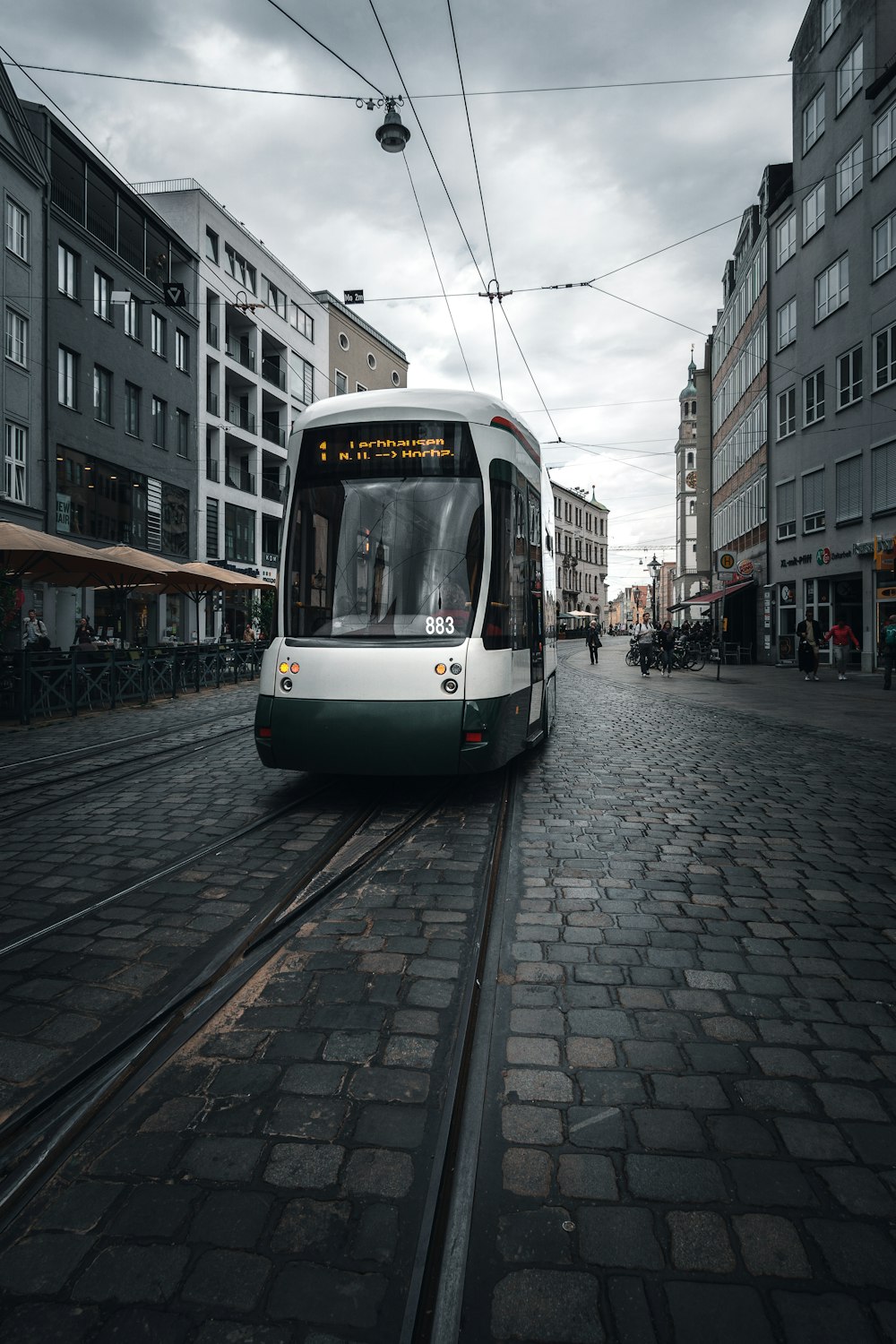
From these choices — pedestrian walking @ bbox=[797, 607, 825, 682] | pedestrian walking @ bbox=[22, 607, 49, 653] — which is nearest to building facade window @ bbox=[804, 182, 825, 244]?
pedestrian walking @ bbox=[797, 607, 825, 682]

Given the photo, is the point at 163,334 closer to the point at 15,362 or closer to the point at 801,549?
the point at 15,362

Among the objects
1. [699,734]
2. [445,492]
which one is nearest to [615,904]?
[445,492]

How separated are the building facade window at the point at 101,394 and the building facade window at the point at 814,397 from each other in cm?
2345

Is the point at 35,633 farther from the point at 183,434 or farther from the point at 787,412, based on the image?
the point at 787,412

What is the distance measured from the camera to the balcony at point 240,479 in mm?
40781

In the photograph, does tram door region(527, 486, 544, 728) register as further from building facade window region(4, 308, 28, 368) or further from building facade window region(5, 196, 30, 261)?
building facade window region(5, 196, 30, 261)

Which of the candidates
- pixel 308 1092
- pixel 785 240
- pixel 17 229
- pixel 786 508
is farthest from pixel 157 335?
pixel 308 1092

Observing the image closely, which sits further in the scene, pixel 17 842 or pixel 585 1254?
pixel 17 842

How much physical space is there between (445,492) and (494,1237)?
5.46 m

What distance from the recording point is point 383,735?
6.43 metres

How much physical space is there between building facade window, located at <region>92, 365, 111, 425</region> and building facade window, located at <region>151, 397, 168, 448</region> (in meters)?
3.28

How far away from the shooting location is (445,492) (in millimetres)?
6832

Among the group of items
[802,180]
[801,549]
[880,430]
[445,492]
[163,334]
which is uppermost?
[802,180]

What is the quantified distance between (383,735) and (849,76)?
98.2 feet
